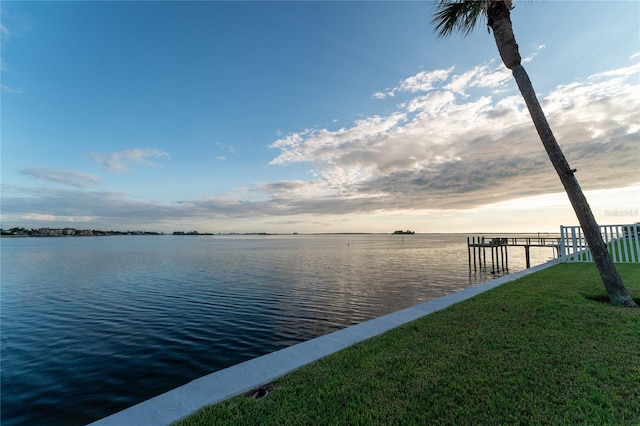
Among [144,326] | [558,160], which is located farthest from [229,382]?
[558,160]

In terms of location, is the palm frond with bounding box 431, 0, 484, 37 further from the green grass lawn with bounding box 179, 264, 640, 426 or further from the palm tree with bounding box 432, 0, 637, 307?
the green grass lawn with bounding box 179, 264, 640, 426

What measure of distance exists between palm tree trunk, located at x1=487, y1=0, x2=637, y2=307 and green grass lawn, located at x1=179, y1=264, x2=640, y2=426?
4.02 ft

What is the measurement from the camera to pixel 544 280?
11.1 m

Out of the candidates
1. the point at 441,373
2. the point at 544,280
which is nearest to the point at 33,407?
the point at 441,373

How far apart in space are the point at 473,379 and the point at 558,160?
22.3ft

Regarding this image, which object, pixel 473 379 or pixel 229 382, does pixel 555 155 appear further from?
pixel 229 382

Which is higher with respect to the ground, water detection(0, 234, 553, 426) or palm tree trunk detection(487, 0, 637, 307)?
palm tree trunk detection(487, 0, 637, 307)

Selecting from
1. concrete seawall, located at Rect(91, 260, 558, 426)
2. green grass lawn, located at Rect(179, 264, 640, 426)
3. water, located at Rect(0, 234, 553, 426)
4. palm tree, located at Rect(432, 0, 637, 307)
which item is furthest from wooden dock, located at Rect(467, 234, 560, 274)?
concrete seawall, located at Rect(91, 260, 558, 426)

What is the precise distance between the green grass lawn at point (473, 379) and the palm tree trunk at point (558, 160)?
48.3 inches

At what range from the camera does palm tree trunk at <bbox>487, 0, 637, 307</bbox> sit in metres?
7.51

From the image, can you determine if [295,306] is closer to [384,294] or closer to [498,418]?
[384,294]

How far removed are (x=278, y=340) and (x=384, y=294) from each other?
27.6 ft

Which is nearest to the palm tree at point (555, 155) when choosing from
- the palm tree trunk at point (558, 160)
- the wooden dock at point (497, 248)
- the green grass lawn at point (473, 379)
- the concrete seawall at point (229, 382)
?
the palm tree trunk at point (558, 160)

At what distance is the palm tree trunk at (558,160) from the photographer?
7512 millimetres
